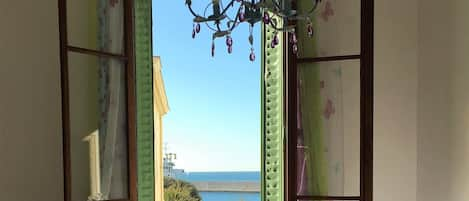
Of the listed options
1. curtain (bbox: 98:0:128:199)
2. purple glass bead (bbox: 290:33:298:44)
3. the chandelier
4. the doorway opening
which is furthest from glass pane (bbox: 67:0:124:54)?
purple glass bead (bbox: 290:33:298:44)

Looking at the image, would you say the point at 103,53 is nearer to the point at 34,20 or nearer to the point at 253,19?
the point at 34,20

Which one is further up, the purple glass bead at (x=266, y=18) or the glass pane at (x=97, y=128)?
the purple glass bead at (x=266, y=18)

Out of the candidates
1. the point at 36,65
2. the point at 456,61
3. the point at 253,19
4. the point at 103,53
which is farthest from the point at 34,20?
the point at 456,61

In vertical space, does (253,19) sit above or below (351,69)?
above

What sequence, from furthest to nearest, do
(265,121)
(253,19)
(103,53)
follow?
(265,121)
(103,53)
(253,19)

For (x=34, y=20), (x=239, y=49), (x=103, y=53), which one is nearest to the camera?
(x=34, y=20)

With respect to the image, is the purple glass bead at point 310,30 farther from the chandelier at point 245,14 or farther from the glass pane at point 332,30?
the chandelier at point 245,14

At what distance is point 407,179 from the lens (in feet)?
5.90

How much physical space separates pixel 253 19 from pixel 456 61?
70 centimetres

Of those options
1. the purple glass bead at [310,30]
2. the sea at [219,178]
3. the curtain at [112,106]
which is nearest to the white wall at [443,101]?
the purple glass bead at [310,30]

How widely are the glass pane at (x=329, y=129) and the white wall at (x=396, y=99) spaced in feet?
0.31

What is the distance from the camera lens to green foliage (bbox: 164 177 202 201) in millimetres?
2260

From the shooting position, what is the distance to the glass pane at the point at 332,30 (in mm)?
1838

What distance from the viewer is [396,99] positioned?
5.90 feet
